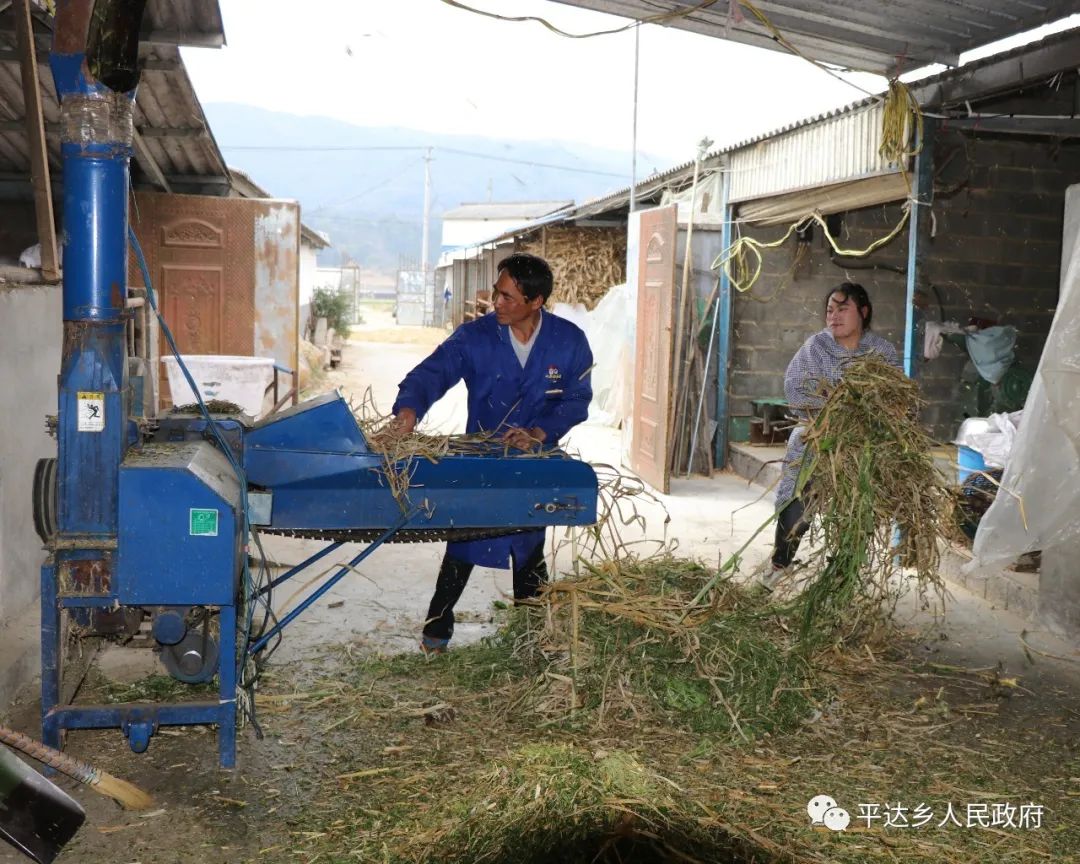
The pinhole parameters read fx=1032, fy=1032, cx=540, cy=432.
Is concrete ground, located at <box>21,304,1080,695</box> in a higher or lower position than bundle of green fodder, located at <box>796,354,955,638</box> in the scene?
lower

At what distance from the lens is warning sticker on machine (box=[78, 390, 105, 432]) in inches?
123

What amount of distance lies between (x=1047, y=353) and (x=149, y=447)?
4.08 m

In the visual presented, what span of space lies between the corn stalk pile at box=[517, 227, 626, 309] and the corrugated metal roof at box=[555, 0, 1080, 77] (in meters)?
7.95

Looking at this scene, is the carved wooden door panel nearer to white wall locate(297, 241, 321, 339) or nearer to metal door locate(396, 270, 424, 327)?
white wall locate(297, 241, 321, 339)

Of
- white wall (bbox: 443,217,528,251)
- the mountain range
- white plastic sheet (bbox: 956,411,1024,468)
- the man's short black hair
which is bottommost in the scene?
white plastic sheet (bbox: 956,411,1024,468)

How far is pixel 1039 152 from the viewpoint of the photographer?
7.46 m

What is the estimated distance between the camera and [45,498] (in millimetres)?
3299

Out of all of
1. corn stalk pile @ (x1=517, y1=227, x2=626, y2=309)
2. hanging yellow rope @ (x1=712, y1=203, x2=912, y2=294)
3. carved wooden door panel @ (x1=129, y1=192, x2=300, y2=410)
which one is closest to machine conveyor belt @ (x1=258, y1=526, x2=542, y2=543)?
carved wooden door panel @ (x1=129, y1=192, x2=300, y2=410)

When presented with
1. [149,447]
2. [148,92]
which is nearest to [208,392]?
[148,92]

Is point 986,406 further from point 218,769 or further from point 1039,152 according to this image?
point 218,769

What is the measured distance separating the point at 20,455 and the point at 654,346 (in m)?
5.80

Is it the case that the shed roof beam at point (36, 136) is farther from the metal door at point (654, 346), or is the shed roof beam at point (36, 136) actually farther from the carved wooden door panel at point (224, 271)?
the metal door at point (654, 346)

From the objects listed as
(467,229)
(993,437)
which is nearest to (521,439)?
(993,437)

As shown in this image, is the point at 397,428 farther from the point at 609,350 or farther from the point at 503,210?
the point at 503,210
